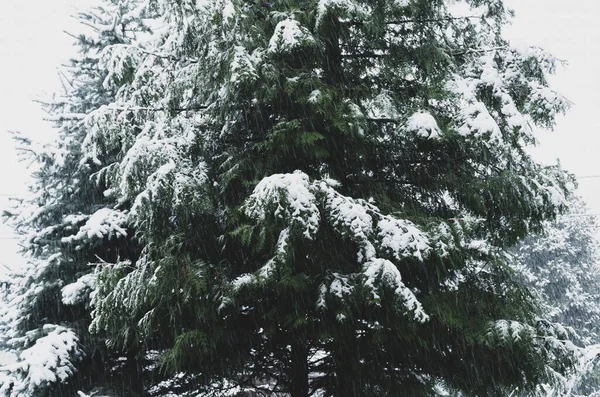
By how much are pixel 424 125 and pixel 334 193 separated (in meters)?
1.24

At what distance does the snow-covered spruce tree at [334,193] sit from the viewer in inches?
196

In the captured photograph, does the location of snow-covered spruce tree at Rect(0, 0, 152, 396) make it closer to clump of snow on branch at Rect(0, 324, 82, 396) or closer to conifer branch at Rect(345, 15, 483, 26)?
clump of snow on branch at Rect(0, 324, 82, 396)

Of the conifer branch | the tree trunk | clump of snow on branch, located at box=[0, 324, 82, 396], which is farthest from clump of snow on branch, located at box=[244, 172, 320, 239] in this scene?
clump of snow on branch, located at box=[0, 324, 82, 396]

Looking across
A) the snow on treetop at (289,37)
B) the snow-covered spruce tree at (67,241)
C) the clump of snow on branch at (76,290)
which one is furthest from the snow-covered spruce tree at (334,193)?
the snow-covered spruce tree at (67,241)

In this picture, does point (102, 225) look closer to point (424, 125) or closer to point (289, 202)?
point (289, 202)

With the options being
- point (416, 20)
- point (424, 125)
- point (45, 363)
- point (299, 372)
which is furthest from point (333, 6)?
point (45, 363)

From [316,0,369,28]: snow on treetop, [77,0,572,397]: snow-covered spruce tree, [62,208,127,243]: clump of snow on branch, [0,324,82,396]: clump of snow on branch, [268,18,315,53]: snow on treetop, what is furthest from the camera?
[62,208,127,243]: clump of snow on branch

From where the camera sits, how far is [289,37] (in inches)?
203

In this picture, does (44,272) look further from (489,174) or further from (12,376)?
(489,174)

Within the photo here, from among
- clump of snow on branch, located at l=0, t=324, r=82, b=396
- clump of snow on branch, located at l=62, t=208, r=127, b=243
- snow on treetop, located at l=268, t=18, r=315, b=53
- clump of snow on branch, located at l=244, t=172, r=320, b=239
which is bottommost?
clump of snow on branch, located at l=0, t=324, r=82, b=396

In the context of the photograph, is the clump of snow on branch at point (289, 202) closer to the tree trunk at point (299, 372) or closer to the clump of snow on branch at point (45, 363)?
the tree trunk at point (299, 372)

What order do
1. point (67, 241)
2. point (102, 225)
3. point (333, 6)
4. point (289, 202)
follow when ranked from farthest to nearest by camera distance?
point (67, 241)
point (102, 225)
point (333, 6)
point (289, 202)

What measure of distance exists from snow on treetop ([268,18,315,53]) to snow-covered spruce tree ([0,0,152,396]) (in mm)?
3012

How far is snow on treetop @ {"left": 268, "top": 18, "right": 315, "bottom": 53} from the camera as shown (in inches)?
205
